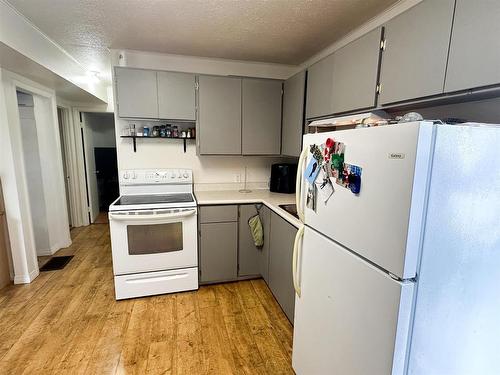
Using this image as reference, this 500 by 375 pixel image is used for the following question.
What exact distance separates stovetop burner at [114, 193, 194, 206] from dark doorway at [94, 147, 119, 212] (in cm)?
322

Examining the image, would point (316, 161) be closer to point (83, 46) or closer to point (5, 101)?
point (83, 46)

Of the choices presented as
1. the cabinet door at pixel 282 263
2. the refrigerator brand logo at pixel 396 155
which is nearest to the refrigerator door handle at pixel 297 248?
the cabinet door at pixel 282 263

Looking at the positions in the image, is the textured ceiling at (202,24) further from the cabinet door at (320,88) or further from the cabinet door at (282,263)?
the cabinet door at (282,263)

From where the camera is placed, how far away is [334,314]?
124 cm

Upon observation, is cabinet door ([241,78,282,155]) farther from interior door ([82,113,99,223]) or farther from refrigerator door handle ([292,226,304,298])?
interior door ([82,113,99,223])

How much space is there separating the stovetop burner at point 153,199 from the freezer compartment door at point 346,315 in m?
1.49

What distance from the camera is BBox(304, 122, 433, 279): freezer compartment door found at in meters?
0.81

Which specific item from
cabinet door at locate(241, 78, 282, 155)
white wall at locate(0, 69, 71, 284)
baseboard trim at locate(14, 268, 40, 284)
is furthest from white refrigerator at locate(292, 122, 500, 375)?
baseboard trim at locate(14, 268, 40, 284)

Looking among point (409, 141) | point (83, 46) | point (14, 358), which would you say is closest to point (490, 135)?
point (409, 141)

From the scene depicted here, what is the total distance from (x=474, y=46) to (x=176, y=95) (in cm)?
235

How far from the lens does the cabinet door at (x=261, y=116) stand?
281 cm

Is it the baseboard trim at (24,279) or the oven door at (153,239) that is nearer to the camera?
the oven door at (153,239)

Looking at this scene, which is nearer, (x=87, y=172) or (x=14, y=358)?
(x=14, y=358)

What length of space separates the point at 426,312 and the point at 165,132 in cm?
273
